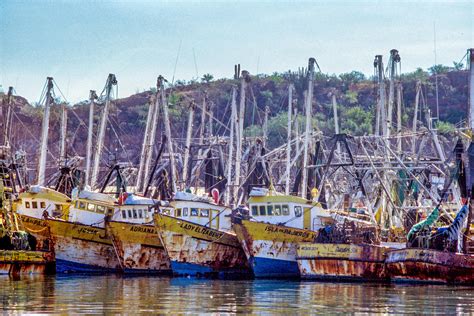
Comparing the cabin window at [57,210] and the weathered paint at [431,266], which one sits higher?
the cabin window at [57,210]

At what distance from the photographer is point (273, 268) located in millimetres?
49438

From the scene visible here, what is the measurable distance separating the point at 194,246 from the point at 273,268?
3.94m

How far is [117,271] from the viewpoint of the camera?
179 feet

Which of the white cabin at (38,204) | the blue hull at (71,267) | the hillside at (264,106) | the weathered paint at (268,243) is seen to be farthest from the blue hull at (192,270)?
the hillside at (264,106)

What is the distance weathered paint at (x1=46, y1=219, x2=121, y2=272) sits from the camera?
53.7 meters

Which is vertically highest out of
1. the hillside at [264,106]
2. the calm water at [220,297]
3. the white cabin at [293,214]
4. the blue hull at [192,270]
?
the hillside at [264,106]

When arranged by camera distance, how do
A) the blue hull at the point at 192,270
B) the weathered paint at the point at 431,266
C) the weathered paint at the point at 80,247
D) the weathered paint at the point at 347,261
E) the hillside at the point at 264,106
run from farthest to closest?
the hillside at the point at 264,106, the weathered paint at the point at 80,247, the blue hull at the point at 192,270, the weathered paint at the point at 347,261, the weathered paint at the point at 431,266

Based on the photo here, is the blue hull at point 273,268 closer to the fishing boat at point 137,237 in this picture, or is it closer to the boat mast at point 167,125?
the fishing boat at point 137,237

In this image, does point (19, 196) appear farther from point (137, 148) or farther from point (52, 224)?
point (137, 148)

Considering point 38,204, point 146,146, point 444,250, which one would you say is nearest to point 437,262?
point 444,250

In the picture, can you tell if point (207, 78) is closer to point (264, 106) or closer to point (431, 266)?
point (264, 106)

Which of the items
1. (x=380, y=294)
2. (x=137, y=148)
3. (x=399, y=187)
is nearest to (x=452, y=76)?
(x=137, y=148)

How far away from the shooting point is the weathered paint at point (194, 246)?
50.6 metres

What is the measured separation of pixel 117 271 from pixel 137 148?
58.9m
